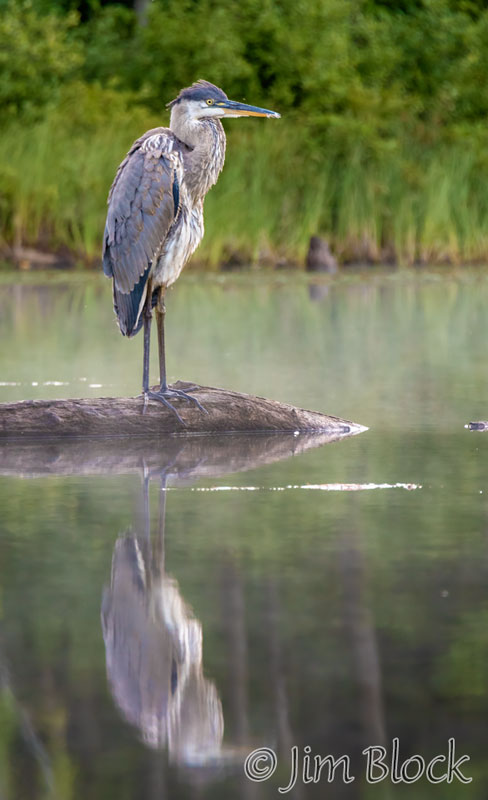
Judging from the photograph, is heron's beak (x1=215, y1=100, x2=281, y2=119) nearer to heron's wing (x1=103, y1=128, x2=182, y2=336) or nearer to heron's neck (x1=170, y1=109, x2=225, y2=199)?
heron's neck (x1=170, y1=109, x2=225, y2=199)

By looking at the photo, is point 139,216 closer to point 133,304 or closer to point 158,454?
point 133,304

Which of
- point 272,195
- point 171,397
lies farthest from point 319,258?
point 171,397

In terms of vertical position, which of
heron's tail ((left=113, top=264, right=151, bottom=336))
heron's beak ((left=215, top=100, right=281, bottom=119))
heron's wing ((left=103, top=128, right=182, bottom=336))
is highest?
heron's beak ((left=215, top=100, right=281, bottom=119))

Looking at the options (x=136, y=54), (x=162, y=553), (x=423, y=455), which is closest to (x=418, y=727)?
(x=162, y=553)

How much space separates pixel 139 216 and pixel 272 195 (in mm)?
10890

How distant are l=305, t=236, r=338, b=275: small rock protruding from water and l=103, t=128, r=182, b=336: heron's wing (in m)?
10.3

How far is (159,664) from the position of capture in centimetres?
301

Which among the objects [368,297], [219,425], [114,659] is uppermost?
[114,659]

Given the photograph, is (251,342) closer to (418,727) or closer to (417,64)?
(418,727)

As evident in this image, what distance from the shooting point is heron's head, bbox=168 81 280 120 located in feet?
21.0

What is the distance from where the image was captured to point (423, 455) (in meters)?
5.51

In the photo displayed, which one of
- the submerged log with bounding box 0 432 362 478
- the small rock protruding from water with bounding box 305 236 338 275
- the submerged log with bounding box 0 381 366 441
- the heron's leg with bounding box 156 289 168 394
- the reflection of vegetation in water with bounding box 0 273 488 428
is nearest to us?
the submerged log with bounding box 0 432 362 478

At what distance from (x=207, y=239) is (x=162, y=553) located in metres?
12.3

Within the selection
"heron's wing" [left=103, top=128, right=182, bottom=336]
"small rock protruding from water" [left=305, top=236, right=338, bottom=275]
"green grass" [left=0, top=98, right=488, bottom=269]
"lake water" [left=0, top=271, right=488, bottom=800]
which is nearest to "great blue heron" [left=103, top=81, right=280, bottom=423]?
"heron's wing" [left=103, top=128, right=182, bottom=336]
